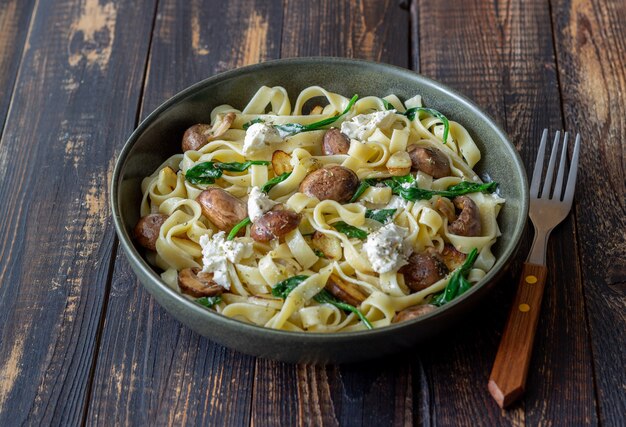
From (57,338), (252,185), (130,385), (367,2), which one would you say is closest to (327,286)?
(252,185)

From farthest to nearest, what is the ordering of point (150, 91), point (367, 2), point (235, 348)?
point (367, 2), point (150, 91), point (235, 348)

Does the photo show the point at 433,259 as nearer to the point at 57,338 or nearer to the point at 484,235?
the point at 484,235

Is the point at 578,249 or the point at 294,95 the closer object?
the point at 578,249

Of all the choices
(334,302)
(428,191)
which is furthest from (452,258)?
(334,302)

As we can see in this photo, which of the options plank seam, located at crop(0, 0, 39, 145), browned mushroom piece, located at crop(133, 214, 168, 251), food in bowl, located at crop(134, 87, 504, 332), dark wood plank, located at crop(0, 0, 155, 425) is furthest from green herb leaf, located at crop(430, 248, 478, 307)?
plank seam, located at crop(0, 0, 39, 145)

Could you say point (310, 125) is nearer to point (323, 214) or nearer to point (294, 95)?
point (294, 95)
